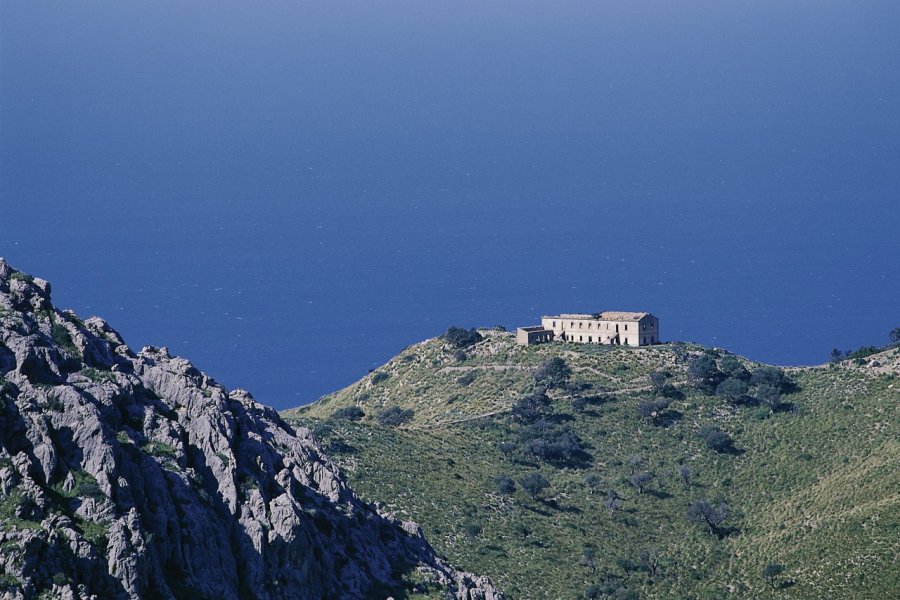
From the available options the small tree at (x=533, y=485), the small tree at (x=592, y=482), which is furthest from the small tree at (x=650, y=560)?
the small tree at (x=592, y=482)

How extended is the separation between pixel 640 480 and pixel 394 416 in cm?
2441

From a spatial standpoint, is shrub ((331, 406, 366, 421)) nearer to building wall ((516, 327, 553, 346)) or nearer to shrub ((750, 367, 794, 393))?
building wall ((516, 327, 553, 346))

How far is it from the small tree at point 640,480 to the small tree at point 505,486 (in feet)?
33.8

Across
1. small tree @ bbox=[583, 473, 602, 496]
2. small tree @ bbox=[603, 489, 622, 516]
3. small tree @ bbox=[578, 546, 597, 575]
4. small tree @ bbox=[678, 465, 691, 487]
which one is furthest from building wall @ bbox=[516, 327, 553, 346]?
small tree @ bbox=[578, 546, 597, 575]

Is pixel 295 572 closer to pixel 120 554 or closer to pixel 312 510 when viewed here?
pixel 312 510

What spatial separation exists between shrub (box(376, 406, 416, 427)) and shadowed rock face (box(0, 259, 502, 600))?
66.4 m

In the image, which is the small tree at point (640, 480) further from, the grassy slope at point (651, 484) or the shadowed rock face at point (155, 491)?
the shadowed rock face at point (155, 491)

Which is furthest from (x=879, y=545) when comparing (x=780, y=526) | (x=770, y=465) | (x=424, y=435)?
(x=424, y=435)

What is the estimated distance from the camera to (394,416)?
456ft

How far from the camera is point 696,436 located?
431ft

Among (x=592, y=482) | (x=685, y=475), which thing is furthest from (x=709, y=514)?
(x=592, y=482)

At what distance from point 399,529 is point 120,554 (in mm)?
23107

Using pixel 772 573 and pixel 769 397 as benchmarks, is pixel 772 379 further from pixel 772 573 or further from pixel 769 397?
pixel 772 573

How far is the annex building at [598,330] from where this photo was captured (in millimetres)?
152875
